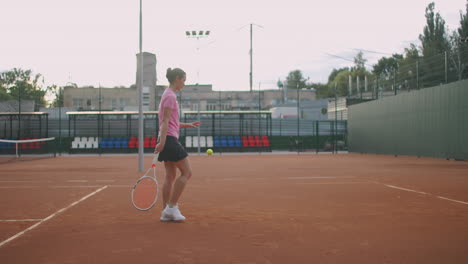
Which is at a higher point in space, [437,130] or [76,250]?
[437,130]

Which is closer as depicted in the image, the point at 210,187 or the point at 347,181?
the point at 210,187

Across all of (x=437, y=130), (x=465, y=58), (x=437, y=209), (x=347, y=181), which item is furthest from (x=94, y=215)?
(x=437, y=130)

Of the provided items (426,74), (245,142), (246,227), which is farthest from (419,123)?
(246,227)

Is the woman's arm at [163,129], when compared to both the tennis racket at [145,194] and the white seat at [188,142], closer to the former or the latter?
the tennis racket at [145,194]

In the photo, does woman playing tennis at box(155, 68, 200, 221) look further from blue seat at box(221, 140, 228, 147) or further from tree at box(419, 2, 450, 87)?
tree at box(419, 2, 450, 87)

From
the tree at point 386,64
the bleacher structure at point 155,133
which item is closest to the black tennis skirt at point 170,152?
the bleacher structure at point 155,133

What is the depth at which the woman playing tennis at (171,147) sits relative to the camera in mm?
4855

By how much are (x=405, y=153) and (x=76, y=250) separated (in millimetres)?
21807

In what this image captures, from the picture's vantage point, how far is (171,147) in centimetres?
488

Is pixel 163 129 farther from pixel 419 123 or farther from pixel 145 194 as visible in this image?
pixel 419 123

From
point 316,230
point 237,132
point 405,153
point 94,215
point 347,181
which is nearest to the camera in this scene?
point 316,230

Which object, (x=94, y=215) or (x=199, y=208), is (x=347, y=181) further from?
(x=94, y=215)

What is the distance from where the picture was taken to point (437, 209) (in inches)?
223

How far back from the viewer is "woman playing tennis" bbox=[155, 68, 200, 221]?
191 inches
